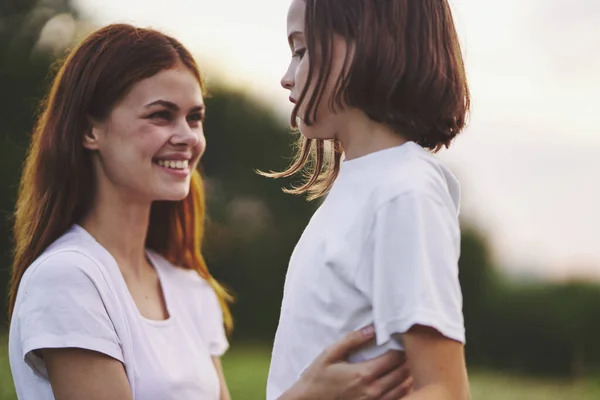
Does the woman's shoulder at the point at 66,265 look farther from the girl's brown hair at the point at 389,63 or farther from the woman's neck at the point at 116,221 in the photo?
the girl's brown hair at the point at 389,63

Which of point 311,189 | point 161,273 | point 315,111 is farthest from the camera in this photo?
point 161,273

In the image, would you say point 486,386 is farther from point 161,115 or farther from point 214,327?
point 161,115

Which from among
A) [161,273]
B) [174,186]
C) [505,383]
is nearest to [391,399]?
[174,186]

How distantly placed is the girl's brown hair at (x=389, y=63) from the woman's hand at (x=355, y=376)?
1.57 feet

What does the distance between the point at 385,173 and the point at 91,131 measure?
1.19 meters

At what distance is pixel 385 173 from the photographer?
68.1 inches

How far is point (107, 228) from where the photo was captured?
8.54ft

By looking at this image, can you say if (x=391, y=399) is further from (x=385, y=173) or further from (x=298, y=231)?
(x=298, y=231)

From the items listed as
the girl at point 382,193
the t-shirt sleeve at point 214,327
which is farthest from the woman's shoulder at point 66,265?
the girl at point 382,193

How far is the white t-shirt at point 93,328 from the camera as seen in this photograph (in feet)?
7.57

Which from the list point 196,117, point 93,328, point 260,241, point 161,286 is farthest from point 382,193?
point 260,241

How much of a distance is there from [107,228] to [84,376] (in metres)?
0.50

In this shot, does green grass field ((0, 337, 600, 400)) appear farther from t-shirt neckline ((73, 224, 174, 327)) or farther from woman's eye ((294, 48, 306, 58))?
woman's eye ((294, 48, 306, 58))

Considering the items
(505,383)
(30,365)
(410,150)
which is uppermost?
(410,150)
